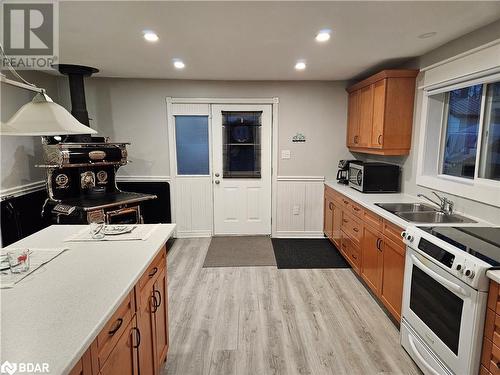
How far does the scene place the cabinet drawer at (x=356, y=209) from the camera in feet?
10.4

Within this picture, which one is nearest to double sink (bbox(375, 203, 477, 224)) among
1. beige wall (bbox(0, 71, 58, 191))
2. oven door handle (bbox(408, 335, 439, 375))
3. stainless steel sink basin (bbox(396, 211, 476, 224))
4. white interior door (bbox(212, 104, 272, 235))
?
stainless steel sink basin (bbox(396, 211, 476, 224))

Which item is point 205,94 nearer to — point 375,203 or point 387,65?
point 387,65

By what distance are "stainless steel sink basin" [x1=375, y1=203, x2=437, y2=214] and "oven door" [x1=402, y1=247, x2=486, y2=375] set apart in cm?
73

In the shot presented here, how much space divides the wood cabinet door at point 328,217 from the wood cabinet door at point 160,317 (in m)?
2.88

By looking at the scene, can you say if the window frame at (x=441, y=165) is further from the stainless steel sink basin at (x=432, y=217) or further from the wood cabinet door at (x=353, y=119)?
the wood cabinet door at (x=353, y=119)

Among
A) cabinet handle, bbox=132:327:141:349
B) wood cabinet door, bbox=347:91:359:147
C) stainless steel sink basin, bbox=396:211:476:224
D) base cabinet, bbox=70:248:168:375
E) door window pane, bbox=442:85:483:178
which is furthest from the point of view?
wood cabinet door, bbox=347:91:359:147

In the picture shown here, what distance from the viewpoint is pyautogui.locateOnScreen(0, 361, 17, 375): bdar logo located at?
0.83 m

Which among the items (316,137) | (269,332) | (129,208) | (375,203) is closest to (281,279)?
(269,332)

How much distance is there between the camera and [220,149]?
4.63 meters

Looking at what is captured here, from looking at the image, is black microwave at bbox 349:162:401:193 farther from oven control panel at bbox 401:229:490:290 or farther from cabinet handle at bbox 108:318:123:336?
cabinet handle at bbox 108:318:123:336

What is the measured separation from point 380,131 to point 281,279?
1986 millimetres

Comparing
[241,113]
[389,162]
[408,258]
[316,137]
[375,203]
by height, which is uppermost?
[241,113]

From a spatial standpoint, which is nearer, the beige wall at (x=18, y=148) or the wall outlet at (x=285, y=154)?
the beige wall at (x=18, y=148)

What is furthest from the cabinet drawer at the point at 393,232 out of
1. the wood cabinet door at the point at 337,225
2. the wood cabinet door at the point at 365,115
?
the wood cabinet door at the point at 365,115
